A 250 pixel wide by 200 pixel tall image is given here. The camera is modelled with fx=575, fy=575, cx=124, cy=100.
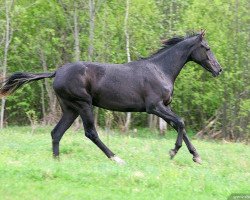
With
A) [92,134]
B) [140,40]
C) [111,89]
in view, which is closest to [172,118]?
[111,89]

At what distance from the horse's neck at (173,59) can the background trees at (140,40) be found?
26.0ft

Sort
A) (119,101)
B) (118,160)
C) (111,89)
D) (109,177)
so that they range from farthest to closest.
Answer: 1. (119,101)
2. (111,89)
3. (118,160)
4. (109,177)

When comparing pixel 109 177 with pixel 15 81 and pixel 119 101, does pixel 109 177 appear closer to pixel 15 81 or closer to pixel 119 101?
pixel 119 101

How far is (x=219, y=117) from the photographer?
22078 millimetres

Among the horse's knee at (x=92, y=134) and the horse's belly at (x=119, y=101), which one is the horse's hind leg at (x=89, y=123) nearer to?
the horse's knee at (x=92, y=134)

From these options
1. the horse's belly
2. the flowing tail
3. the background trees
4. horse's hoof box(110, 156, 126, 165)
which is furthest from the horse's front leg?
the background trees

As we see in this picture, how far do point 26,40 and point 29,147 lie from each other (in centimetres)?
1140

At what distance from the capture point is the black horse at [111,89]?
10.9 m

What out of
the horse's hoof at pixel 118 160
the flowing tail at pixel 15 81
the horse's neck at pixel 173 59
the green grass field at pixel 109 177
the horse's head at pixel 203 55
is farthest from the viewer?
the horse's head at pixel 203 55

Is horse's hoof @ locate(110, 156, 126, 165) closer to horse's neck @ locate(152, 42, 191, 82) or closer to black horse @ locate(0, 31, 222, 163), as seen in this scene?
black horse @ locate(0, 31, 222, 163)

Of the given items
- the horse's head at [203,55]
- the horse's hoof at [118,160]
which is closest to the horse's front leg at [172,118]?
the horse's hoof at [118,160]

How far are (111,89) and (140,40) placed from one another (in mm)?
10494

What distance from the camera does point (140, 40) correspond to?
2141cm

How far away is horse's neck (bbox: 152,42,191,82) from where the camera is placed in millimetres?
11711
